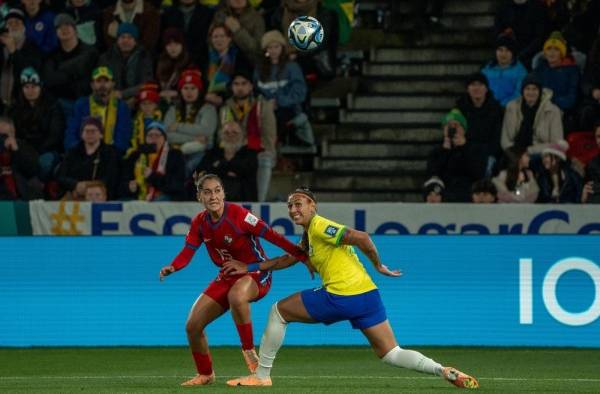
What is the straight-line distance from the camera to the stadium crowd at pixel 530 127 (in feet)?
55.8

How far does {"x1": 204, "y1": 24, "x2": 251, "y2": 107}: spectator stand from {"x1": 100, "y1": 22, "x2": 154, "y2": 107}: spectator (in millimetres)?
820

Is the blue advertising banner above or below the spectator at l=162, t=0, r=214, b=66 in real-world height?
below

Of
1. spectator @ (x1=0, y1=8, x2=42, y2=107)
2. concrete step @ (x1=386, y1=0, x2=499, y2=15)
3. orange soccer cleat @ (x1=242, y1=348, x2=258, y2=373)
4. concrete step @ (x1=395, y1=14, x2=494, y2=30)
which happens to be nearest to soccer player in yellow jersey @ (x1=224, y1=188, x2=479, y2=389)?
orange soccer cleat @ (x1=242, y1=348, x2=258, y2=373)

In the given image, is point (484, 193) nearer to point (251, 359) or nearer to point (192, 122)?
point (192, 122)

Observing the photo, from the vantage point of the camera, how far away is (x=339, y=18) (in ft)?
65.4

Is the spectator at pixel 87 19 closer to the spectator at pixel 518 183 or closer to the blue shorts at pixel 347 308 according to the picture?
the spectator at pixel 518 183

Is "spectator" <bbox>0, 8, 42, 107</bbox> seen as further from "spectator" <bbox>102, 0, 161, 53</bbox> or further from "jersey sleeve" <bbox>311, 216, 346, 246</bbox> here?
"jersey sleeve" <bbox>311, 216, 346, 246</bbox>

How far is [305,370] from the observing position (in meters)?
13.5

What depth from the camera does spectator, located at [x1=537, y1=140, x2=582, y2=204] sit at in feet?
55.6

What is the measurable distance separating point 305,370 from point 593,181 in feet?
15.9

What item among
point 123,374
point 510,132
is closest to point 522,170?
point 510,132

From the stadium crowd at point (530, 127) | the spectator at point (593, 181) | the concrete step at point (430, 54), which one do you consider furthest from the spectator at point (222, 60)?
the spectator at point (593, 181)

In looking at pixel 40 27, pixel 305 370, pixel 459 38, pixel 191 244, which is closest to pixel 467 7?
pixel 459 38

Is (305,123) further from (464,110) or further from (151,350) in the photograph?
(151,350)
